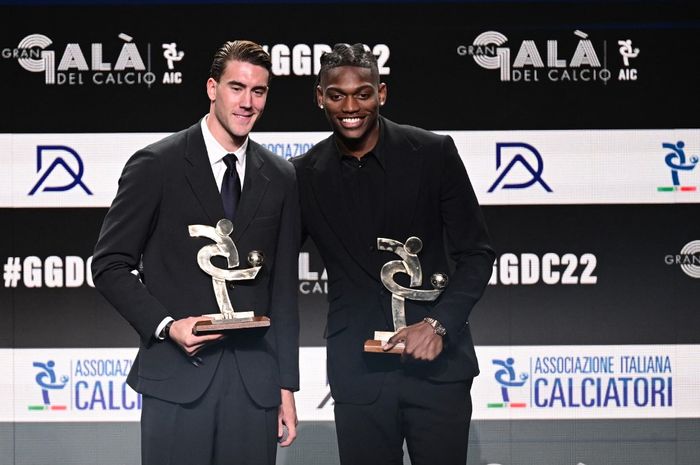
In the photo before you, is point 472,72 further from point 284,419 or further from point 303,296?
point 284,419

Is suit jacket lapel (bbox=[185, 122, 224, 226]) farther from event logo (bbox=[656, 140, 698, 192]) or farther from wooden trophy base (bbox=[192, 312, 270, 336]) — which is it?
event logo (bbox=[656, 140, 698, 192])

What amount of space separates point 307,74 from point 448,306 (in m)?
2.02

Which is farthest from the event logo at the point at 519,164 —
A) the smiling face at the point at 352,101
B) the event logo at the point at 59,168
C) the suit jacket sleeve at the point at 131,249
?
the suit jacket sleeve at the point at 131,249

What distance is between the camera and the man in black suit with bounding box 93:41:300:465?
2770mm

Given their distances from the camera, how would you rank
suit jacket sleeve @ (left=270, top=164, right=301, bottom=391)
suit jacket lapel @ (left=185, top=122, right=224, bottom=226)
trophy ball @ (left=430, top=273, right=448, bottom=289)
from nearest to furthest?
suit jacket lapel @ (left=185, top=122, right=224, bottom=226) < suit jacket sleeve @ (left=270, top=164, right=301, bottom=391) < trophy ball @ (left=430, top=273, right=448, bottom=289)

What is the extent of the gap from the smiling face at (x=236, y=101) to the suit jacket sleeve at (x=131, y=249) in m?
0.25

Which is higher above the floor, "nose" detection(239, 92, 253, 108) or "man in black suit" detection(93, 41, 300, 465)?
"nose" detection(239, 92, 253, 108)

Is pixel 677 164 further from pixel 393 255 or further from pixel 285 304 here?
pixel 285 304

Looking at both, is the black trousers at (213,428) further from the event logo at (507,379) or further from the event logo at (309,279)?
the event logo at (507,379)

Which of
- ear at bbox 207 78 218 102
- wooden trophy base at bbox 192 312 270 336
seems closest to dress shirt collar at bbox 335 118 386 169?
ear at bbox 207 78 218 102

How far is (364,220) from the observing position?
10.4ft

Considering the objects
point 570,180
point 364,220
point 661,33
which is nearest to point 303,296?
point 570,180

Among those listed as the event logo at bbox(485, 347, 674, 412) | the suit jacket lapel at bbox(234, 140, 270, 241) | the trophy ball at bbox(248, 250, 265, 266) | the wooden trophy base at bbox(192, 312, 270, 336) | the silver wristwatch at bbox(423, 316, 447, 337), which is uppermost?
the suit jacket lapel at bbox(234, 140, 270, 241)

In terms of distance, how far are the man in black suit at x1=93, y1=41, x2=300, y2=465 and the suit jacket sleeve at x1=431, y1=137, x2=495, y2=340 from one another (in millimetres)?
546
